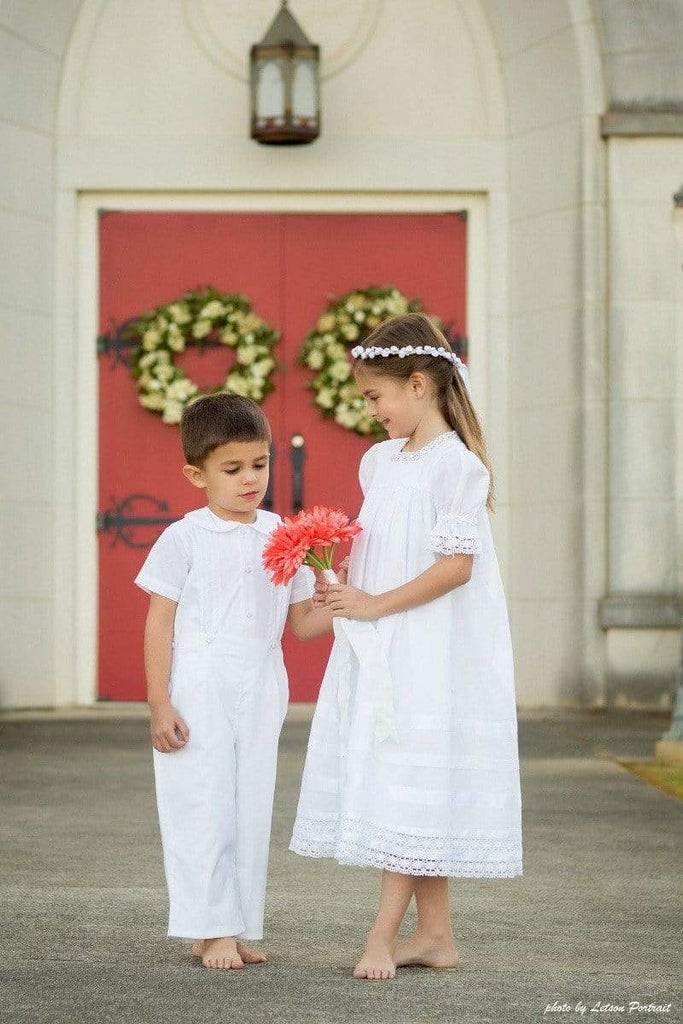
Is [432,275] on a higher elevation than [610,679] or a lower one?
higher

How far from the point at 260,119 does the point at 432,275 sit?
51.8 inches

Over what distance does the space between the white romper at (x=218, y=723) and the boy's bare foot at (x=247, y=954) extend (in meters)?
0.04

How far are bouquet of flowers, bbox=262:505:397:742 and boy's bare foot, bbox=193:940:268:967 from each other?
550 mm

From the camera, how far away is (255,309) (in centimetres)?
1009

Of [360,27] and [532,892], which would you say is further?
[360,27]

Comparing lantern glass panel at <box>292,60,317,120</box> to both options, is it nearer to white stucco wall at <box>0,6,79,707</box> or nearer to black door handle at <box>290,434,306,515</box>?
white stucco wall at <box>0,6,79,707</box>

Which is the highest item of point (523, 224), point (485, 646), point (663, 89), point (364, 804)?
point (663, 89)

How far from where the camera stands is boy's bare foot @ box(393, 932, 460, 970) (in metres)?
3.90

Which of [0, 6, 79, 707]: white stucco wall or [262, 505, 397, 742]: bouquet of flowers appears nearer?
[262, 505, 397, 742]: bouquet of flowers

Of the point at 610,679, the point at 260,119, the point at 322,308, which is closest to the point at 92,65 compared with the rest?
the point at 260,119

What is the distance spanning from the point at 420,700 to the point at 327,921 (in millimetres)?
843

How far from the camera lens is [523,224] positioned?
32.7ft

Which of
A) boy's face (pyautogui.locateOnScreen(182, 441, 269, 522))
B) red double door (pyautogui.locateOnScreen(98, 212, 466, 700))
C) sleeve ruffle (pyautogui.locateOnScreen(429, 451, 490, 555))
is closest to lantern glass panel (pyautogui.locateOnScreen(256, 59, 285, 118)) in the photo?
red double door (pyautogui.locateOnScreen(98, 212, 466, 700))

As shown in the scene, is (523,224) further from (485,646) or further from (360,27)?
(485,646)
